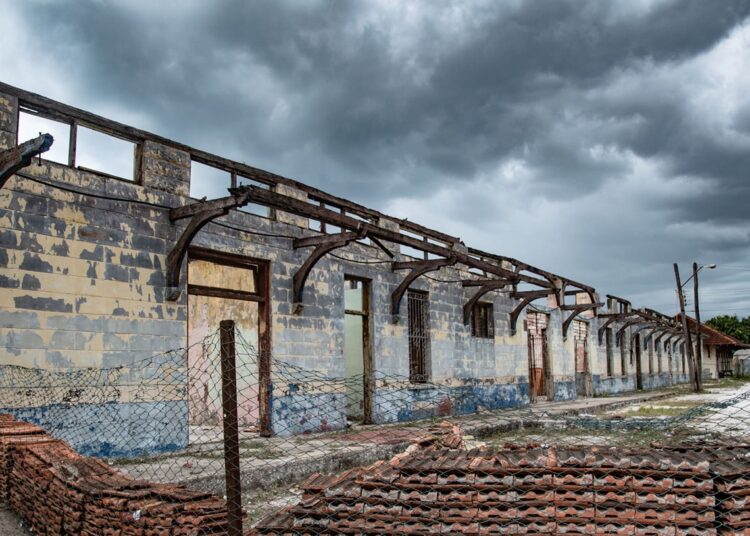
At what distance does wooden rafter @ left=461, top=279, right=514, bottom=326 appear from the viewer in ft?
55.8

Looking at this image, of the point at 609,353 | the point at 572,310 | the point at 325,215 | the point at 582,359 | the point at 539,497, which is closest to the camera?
the point at 539,497

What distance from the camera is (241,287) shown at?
49.5 ft

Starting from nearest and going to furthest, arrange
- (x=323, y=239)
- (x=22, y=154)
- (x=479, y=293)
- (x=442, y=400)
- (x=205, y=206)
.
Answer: (x=22, y=154) → (x=205, y=206) → (x=323, y=239) → (x=442, y=400) → (x=479, y=293)

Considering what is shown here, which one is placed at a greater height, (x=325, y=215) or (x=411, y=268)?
(x=325, y=215)

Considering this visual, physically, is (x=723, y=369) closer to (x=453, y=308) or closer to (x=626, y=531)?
(x=453, y=308)

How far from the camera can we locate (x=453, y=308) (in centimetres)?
1714

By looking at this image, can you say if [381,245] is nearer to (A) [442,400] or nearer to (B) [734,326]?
(A) [442,400]

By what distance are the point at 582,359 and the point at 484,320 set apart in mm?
9227

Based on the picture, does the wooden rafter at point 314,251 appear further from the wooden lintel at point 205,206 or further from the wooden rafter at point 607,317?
the wooden rafter at point 607,317

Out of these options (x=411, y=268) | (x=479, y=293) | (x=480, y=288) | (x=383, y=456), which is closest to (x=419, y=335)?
(x=411, y=268)

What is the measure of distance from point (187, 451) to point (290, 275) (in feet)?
12.2

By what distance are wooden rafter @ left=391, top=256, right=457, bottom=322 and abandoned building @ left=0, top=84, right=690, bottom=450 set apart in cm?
3

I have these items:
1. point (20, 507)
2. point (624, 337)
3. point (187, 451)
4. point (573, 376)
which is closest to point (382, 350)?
point (187, 451)

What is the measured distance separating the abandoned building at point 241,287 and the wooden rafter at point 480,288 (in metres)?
0.08
